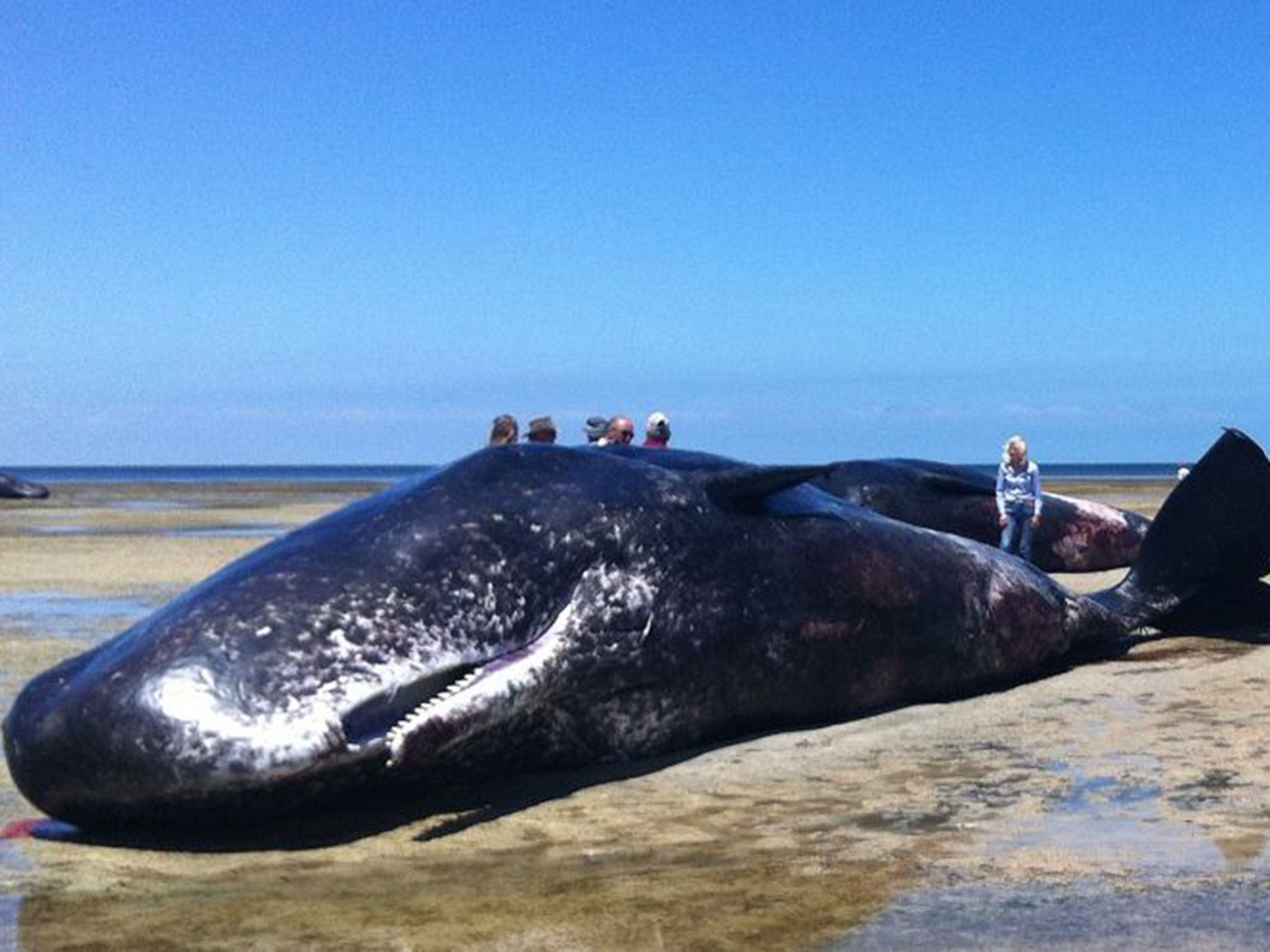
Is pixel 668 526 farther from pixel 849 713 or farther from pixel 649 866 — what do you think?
pixel 649 866

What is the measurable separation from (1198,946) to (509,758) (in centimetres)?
281

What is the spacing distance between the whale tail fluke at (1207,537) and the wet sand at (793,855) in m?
1.47

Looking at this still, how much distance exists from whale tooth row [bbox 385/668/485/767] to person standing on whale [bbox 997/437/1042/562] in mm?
8744

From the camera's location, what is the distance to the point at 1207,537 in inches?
338

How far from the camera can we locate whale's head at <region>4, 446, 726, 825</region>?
16.1 ft

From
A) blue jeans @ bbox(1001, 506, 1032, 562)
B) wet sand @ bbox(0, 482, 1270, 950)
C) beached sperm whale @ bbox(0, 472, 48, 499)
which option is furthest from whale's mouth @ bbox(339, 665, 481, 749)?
beached sperm whale @ bbox(0, 472, 48, 499)

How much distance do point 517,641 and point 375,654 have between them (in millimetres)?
586

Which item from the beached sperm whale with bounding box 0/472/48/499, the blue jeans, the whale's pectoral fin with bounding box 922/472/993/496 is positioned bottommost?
the beached sperm whale with bounding box 0/472/48/499

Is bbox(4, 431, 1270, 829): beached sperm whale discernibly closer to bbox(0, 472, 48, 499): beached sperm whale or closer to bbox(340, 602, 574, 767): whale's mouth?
bbox(340, 602, 574, 767): whale's mouth

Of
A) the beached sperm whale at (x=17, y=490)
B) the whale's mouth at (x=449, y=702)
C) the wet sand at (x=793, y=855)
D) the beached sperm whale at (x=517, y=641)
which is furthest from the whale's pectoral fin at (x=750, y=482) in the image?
the beached sperm whale at (x=17, y=490)

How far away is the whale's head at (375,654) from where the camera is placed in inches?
193

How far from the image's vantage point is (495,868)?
4.48 m

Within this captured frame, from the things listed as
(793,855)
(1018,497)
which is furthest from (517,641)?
(1018,497)

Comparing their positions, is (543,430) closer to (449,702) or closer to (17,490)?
(449,702)
